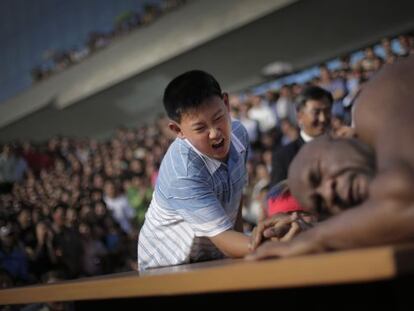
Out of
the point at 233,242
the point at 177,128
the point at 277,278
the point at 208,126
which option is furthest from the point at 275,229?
the point at 277,278

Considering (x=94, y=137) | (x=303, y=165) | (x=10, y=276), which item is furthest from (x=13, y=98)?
(x=303, y=165)

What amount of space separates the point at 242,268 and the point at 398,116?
499 mm

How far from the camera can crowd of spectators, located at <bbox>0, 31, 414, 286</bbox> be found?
6.37 meters

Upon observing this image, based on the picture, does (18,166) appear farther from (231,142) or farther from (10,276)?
(231,142)

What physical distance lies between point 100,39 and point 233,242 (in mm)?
13346

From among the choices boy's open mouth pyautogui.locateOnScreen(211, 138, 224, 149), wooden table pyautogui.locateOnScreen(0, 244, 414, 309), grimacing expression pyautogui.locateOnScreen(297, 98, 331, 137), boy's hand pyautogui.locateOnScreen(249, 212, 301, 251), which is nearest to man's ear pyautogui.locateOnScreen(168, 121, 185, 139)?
boy's open mouth pyautogui.locateOnScreen(211, 138, 224, 149)

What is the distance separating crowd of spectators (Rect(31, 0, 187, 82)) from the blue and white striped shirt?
33.8 feet

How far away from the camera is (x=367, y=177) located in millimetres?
1490

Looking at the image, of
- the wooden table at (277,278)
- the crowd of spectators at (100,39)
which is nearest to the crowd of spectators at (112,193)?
the wooden table at (277,278)

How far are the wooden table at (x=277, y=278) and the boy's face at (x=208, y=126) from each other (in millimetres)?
800

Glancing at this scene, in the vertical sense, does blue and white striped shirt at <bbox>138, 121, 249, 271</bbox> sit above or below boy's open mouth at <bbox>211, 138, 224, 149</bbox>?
below

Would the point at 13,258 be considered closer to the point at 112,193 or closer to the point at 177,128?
the point at 112,193

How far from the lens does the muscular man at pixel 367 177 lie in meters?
1.32

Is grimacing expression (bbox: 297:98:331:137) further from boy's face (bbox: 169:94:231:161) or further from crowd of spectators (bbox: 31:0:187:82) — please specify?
crowd of spectators (bbox: 31:0:187:82)
